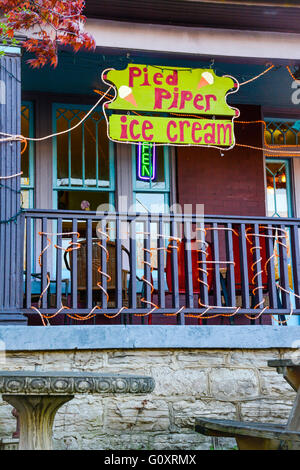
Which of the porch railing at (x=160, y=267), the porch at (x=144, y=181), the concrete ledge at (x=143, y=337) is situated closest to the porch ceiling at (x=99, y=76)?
the porch at (x=144, y=181)

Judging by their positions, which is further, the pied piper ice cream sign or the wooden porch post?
the pied piper ice cream sign

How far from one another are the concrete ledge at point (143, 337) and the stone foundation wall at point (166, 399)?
8 centimetres

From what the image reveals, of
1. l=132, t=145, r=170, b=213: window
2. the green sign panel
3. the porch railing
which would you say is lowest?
the porch railing

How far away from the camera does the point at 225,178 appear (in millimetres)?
8789

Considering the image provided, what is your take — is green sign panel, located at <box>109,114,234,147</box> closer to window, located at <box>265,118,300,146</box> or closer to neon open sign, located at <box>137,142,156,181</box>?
neon open sign, located at <box>137,142,156,181</box>

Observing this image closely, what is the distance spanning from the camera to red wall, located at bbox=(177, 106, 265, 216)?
8664 millimetres

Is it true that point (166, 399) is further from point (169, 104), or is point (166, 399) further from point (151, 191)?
point (151, 191)

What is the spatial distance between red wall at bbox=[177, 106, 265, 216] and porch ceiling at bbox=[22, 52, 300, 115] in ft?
1.50

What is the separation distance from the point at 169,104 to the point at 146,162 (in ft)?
4.63

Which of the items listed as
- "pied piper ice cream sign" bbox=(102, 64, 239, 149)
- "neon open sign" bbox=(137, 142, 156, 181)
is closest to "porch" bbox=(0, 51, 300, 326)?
"neon open sign" bbox=(137, 142, 156, 181)

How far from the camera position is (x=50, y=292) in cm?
795

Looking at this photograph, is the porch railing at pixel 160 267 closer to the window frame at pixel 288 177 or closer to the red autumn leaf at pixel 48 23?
the red autumn leaf at pixel 48 23

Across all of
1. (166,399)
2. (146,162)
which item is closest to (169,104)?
(146,162)

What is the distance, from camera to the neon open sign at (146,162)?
335 inches
